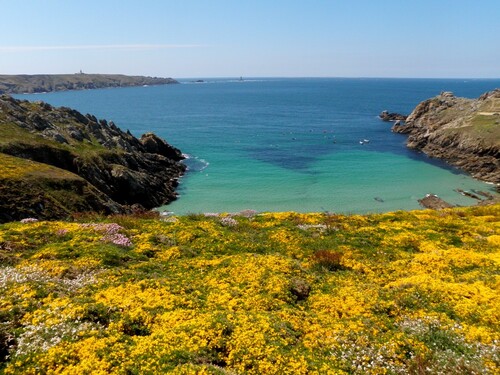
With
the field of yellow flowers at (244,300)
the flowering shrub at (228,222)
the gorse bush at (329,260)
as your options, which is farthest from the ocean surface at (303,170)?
the gorse bush at (329,260)

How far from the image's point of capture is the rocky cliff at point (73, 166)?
146ft

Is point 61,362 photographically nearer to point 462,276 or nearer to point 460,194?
point 462,276

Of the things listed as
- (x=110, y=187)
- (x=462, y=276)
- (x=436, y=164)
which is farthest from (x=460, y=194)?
(x=110, y=187)

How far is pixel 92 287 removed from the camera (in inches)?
768

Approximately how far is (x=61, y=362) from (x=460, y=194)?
79.0 metres

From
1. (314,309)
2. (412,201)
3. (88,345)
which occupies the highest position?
(88,345)

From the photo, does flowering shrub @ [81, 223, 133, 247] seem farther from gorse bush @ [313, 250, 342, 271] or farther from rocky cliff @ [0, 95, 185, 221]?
rocky cliff @ [0, 95, 185, 221]

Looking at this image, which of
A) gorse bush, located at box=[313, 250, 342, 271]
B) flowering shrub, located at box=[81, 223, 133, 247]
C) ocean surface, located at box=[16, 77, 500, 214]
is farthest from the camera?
ocean surface, located at box=[16, 77, 500, 214]

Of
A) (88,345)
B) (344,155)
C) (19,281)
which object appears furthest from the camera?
(344,155)

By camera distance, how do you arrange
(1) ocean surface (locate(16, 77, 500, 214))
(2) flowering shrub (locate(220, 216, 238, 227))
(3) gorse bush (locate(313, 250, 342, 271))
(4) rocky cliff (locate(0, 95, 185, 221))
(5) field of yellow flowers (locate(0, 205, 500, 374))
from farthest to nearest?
(1) ocean surface (locate(16, 77, 500, 214)) → (4) rocky cliff (locate(0, 95, 185, 221)) → (2) flowering shrub (locate(220, 216, 238, 227)) → (3) gorse bush (locate(313, 250, 342, 271)) → (5) field of yellow flowers (locate(0, 205, 500, 374))

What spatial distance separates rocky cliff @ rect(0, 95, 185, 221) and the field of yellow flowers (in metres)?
17.7

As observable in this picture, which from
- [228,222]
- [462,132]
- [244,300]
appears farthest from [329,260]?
[462,132]

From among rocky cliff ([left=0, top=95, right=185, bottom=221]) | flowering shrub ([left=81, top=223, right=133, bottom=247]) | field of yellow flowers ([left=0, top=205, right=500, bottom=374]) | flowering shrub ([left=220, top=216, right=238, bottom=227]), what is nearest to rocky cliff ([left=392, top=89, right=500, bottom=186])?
field of yellow flowers ([left=0, top=205, right=500, bottom=374])

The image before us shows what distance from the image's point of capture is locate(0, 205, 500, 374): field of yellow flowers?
47.1 feet
